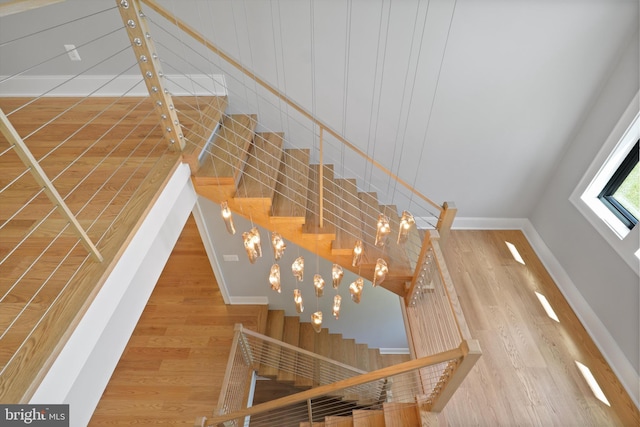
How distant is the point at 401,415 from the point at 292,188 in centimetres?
194

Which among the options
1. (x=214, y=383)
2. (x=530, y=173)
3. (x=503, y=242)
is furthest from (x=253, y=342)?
(x=530, y=173)

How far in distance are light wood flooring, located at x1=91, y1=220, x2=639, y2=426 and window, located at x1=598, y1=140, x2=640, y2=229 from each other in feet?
2.89

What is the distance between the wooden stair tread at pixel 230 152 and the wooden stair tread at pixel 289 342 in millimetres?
2447

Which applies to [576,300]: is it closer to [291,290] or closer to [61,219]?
[291,290]

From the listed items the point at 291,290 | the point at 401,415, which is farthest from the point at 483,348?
the point at 291,290

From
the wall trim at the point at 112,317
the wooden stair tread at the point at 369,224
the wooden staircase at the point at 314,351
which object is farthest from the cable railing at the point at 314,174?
the wooden staircase at the point at 314,351

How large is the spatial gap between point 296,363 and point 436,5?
3.98 meters

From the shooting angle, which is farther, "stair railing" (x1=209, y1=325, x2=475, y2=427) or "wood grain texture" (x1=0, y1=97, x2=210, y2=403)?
"stair railing" (x1=209, y1=325, x2=475, y2=427)

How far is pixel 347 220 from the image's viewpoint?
3.05 metres

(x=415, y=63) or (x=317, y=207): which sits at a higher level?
(x=415, y=63)

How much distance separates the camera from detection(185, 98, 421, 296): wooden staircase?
2.67 metres

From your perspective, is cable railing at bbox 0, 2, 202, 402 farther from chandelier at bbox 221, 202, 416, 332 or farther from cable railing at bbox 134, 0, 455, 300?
chandelier at bbox 221, 202, 416, 332

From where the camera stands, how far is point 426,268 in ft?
9.07

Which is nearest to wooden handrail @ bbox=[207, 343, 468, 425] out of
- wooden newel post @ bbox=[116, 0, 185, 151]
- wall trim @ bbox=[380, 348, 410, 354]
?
wooden newel post @ bbox=[116, 0, 185, 151]
